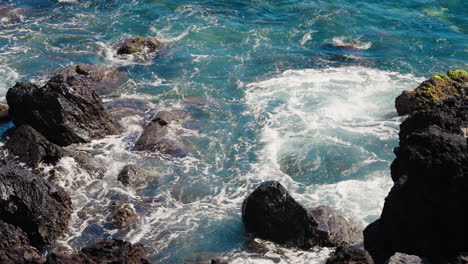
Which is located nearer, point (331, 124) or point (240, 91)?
point (331, 124)

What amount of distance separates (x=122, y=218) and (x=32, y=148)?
383 centimetres

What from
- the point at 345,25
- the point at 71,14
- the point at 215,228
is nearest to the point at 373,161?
the point at 215,228

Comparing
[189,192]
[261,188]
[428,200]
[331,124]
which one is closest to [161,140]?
[189,192]

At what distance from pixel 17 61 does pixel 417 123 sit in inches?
675

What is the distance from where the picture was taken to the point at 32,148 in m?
15.0

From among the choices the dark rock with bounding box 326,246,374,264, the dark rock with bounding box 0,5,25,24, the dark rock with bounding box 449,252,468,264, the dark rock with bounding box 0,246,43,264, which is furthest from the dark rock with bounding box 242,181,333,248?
the dark rock with bounding box 0,5,25,24

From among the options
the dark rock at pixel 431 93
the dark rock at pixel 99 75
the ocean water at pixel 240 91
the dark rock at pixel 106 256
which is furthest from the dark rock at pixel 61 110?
the dark rock at pixel 431 93

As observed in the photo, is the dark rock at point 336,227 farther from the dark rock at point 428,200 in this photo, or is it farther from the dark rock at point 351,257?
the dark rock at point 351,257

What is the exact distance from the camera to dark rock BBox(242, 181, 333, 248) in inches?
488

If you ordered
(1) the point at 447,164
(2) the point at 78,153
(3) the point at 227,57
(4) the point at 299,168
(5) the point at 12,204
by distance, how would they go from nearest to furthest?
(1) the point at 447,164
(5) the point at 12,204
(2) the point at 78,153
(4) the point at 299,168
(3) the point at 227,57

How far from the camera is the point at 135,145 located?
55.3 ft

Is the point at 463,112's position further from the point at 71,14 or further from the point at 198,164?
the point at 71,14

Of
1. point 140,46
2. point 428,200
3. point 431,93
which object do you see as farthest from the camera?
point 140,46

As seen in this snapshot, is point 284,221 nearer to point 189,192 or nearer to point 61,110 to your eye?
point 189,192
